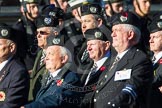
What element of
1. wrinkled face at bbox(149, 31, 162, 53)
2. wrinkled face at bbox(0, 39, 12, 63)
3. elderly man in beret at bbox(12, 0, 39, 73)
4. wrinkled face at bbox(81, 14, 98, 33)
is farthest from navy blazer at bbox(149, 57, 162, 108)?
elderly man in beret at bbox(12, 0, 39, 73)

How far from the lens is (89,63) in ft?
27.4

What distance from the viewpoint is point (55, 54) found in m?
7.78


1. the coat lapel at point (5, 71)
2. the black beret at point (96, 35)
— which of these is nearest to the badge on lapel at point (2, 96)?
the coat lapel at point (5, 71)

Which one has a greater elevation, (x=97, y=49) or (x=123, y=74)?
A: (x=97, y=49)

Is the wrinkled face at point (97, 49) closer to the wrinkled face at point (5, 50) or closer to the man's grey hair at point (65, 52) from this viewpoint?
the man's grey hair at point (65, 52)

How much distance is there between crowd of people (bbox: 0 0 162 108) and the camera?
23.8ft

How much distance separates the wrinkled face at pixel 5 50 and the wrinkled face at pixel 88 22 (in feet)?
3.46

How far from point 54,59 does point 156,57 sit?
1.20 meters

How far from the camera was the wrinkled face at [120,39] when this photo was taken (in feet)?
24.2

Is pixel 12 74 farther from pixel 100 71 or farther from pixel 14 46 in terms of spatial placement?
pixel 100 71

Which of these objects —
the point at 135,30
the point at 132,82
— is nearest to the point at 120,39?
the point at 135,30

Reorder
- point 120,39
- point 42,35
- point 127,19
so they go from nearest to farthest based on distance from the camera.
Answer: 1. point 120,39
2. point 127,19
3. point 42,35

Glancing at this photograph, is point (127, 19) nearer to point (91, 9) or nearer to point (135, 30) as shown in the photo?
point (135, 30)

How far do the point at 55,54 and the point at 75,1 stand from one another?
2.03 metres
